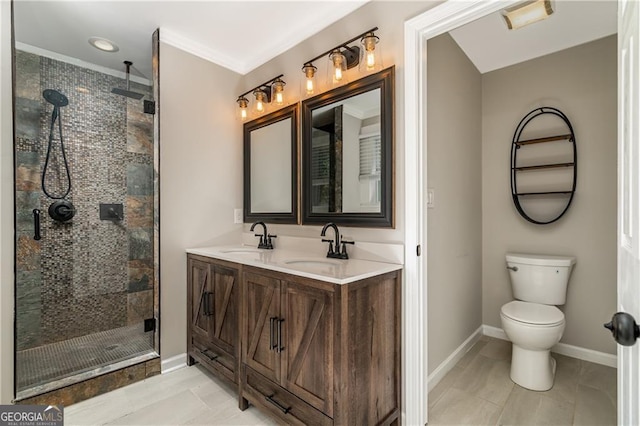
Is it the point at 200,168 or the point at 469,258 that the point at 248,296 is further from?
the point at 469,258

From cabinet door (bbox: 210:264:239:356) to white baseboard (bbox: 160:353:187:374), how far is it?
1.44 ft

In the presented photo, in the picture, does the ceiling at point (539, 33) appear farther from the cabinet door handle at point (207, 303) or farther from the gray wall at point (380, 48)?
the cabinet door handle at point (207, 303)

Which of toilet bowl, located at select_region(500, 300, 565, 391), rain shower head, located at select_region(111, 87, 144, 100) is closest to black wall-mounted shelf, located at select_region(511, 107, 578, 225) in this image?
toilet bowl, located at select_region(500, 300, 565, 391)

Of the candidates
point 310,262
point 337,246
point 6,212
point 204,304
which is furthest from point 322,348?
point 6,212

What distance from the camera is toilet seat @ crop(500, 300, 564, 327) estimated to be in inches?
72.9

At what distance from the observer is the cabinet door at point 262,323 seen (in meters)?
1.52

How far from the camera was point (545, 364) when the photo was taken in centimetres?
190

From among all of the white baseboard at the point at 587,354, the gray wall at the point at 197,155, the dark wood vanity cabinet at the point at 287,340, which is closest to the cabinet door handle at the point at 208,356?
the gray wall at the point at 197,155

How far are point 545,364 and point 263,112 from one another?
8.88ft

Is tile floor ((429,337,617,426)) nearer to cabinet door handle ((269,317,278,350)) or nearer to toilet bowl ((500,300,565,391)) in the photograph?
toilet bowl ((500,300,565,391))

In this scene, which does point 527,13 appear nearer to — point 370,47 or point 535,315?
point 370,47

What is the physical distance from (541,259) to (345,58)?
207 cm

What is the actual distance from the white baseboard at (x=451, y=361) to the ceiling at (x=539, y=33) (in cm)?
238

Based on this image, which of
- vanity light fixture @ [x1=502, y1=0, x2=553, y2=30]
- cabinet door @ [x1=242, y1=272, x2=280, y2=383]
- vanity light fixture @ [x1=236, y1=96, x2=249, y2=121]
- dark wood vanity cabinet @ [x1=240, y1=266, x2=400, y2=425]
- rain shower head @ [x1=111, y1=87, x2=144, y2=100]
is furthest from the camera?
vanity light fixture @ [x1=236, y1=96, x2=249, y2=121]
